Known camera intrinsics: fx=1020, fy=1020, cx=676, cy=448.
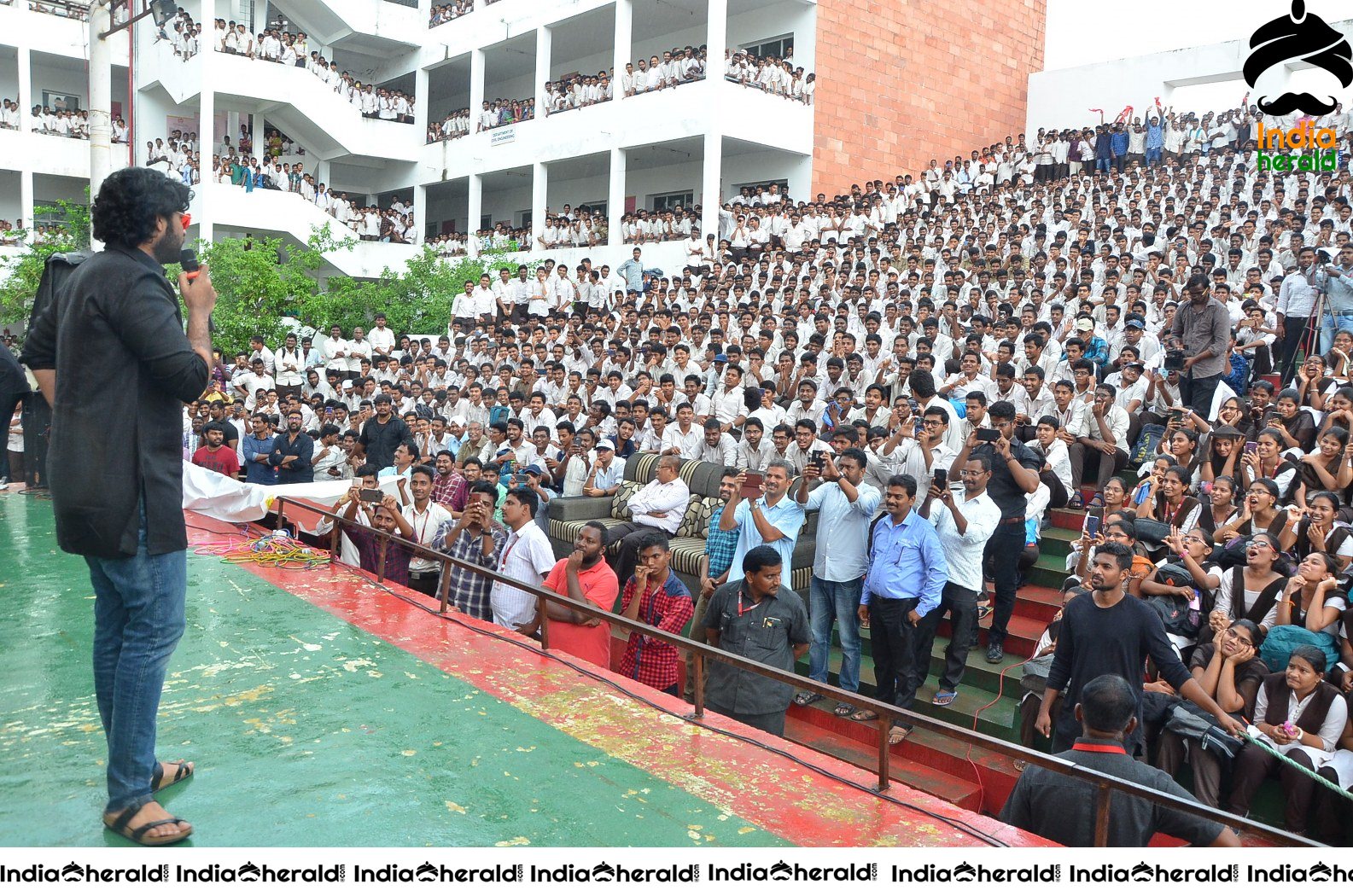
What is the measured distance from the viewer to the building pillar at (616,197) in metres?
22.2

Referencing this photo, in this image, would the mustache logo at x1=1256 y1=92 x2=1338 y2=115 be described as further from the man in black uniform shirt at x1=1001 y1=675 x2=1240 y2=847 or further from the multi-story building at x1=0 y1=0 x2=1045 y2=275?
the man in black uniform shirt at x1=1001 y1=675 x2=1240 y2=847

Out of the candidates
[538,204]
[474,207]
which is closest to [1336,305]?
[538,204]

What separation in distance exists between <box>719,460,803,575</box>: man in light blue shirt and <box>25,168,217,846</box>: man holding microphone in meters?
4.72

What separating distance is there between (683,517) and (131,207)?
676cm

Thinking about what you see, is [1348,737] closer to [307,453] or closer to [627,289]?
[307,453]

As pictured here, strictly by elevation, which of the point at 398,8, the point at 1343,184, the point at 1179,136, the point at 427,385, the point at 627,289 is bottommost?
the point at 427,385

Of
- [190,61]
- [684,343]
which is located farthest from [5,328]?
[684,343]

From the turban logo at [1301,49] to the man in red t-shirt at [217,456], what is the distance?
1251cm

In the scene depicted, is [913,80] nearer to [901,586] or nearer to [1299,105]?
[1299,105]

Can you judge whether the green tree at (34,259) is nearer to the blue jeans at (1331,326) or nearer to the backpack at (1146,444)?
the backpack at (1146,444)

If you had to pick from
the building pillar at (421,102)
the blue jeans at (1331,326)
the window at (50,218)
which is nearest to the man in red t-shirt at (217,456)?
the blue jeans at (1331,326)

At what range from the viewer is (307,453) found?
38.9ft

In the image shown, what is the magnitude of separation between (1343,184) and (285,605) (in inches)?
587

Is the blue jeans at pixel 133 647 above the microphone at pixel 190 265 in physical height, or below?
below
